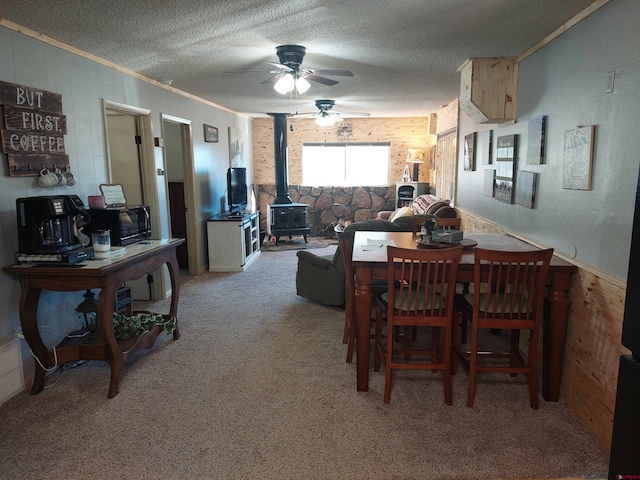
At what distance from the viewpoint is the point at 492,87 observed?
358cm

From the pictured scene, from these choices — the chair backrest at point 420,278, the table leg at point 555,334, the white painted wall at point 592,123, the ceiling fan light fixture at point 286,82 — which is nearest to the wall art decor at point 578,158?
the white painted wall at point 592,123

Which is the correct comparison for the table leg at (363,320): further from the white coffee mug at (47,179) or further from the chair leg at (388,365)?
the white coffee mug at (47,179)

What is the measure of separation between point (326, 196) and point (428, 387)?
20.2 ft

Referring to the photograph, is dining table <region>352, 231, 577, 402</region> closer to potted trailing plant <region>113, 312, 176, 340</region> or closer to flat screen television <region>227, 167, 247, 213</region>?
potted trailing plant <region>113, 312, 176, 340</region>

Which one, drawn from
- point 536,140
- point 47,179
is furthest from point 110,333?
point 536,140

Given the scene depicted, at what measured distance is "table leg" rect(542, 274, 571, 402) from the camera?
2.50 m

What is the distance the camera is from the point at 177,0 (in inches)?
90.8

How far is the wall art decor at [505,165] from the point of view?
3516 mm

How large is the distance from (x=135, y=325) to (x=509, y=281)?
2.54 m

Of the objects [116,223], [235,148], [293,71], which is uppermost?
[293,71]

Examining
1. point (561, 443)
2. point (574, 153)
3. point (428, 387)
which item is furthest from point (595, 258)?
point (428, 387)

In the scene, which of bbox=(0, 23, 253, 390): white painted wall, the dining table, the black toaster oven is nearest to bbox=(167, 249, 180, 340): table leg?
the black toaster oven

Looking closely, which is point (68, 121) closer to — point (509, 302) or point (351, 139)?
A: point (509, 302)

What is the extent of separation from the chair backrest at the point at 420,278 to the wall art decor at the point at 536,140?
1.08 metres
